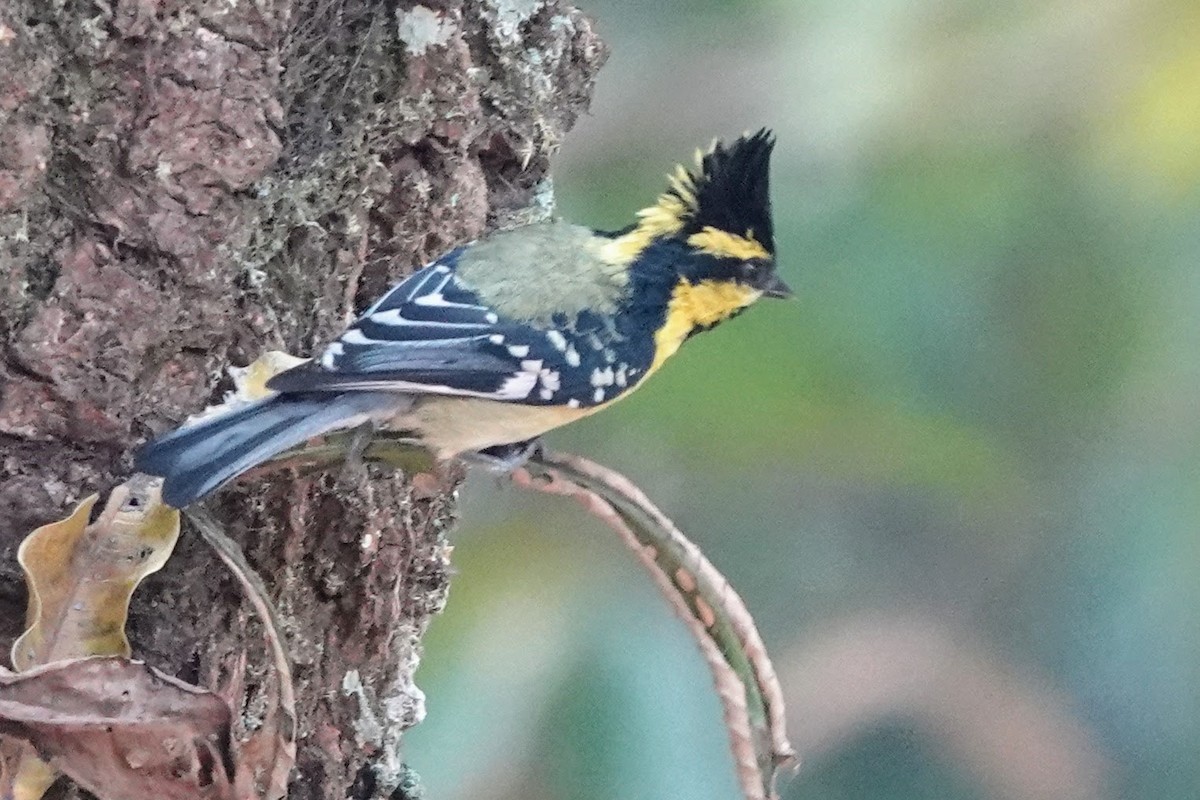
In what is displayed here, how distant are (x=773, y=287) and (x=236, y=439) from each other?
1.40 ft

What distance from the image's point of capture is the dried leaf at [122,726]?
1.61 ft

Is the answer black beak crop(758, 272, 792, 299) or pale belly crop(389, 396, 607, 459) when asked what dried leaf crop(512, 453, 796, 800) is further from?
black beak crop(758, 272, 792, 299)

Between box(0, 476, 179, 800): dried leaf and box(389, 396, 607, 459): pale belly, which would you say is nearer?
box(0, 476, 179, 800): dried leaf

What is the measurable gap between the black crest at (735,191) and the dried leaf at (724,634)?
0.30m

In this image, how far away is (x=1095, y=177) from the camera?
1.35 m

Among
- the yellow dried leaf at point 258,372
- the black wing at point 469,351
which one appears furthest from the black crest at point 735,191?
the yellow dried leaf at point 258,372

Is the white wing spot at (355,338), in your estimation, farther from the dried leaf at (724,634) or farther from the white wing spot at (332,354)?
the dried leaf at (724,634)

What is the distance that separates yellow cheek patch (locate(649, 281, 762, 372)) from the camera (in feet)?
2.72

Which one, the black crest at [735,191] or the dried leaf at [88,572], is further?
the black crest at [735,191]

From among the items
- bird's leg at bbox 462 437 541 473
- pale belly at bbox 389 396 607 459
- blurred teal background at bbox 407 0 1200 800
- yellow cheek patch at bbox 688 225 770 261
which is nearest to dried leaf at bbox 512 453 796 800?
bird's leg at bbox 462 437 541 473

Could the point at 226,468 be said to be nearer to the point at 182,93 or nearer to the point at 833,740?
the point at 182,93

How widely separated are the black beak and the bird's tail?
0.32 m

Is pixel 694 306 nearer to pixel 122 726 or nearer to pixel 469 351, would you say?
pixel 469 351

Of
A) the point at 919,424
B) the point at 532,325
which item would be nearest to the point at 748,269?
the point at 532,325
